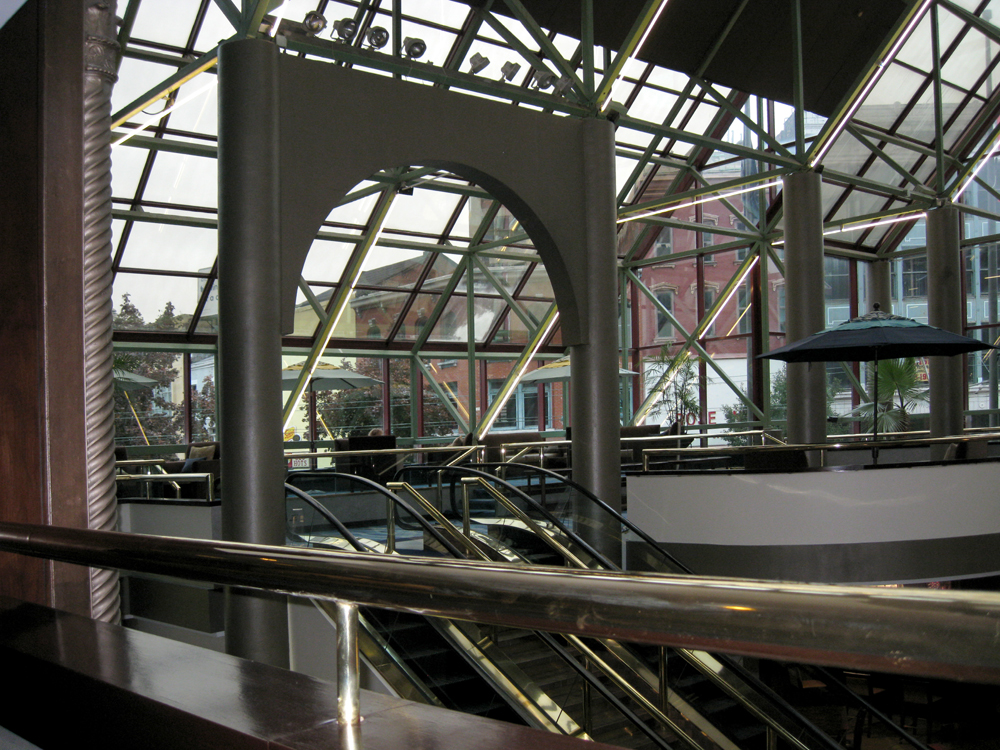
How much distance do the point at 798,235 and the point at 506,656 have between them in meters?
9.05

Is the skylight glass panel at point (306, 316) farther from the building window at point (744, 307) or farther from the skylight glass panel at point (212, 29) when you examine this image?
the building window at point (744, 307)

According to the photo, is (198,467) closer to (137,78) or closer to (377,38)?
(137,78)

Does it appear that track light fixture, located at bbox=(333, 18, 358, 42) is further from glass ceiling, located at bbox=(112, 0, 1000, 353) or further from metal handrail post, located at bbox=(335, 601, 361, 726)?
metal handrail post, located at bbox=(335, 601, 361, 726)

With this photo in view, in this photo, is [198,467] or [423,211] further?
[423,211]

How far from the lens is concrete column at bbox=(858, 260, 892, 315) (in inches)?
812

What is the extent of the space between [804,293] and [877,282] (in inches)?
370

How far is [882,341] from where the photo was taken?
28.9ft

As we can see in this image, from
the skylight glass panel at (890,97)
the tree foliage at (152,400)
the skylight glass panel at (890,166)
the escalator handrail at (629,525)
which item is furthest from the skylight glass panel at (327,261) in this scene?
the skylight glass panel at (890,166)

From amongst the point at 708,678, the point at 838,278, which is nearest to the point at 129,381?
the point at 708,678

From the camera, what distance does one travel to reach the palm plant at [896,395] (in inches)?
687

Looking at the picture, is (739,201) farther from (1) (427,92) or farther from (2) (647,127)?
(1) (427,92)

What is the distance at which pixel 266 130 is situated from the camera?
669 cm

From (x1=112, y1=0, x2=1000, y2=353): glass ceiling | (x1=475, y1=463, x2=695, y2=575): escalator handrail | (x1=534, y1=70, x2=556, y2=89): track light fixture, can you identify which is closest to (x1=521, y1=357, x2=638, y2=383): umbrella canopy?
(x1=112, y1=0, x2=1000, y2=353): glass ceiling

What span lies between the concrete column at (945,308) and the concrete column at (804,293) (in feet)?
12.4
